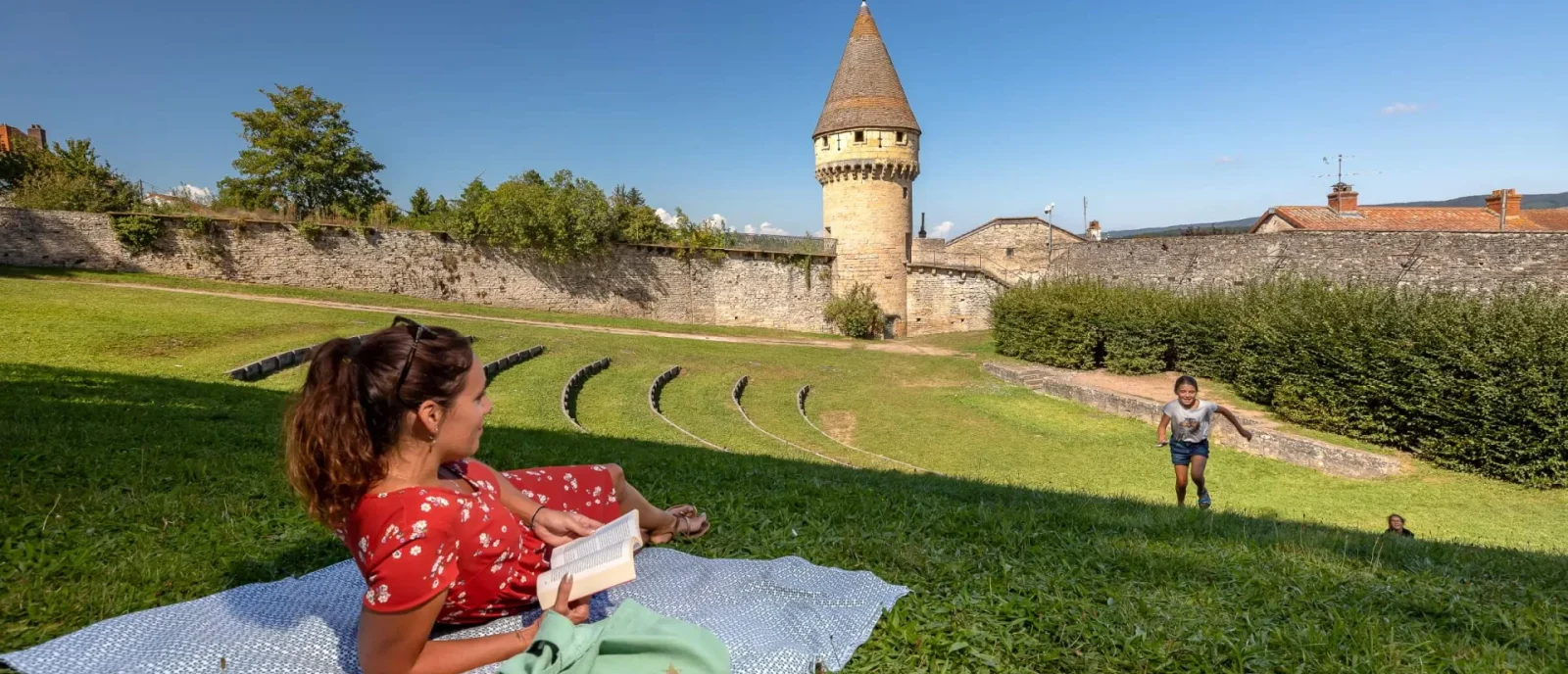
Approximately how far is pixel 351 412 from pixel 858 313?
85.6 feet

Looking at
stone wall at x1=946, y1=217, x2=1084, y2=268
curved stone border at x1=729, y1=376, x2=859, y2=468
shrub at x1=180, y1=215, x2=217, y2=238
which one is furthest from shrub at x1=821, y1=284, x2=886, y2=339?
shrub at x1=180, y1=215, x2=217, y2=238

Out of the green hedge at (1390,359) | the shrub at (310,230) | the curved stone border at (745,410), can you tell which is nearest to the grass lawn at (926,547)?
the green hedge at (1390,359)

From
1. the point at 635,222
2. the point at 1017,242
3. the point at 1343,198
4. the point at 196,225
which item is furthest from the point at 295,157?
the point at 1343,198

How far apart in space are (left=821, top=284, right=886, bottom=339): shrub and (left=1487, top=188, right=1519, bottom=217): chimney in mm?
19394

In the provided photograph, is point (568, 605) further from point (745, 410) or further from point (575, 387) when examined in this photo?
point (745, 410)

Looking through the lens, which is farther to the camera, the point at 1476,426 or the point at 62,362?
the point at 1476,426

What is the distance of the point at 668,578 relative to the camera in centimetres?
281

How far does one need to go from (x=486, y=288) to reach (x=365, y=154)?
1237cm

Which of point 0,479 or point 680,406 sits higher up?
point 0,479

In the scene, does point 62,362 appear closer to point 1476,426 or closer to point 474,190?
point 1476,426

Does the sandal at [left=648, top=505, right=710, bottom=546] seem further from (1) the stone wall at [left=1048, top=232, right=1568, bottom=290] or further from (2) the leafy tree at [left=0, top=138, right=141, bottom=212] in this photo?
(2) the leafy tree at [left=0, top=138, right=141, bottom=212]

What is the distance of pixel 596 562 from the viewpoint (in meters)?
2.09

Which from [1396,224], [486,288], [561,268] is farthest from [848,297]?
[1396,224]

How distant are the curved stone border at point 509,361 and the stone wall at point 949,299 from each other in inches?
647
